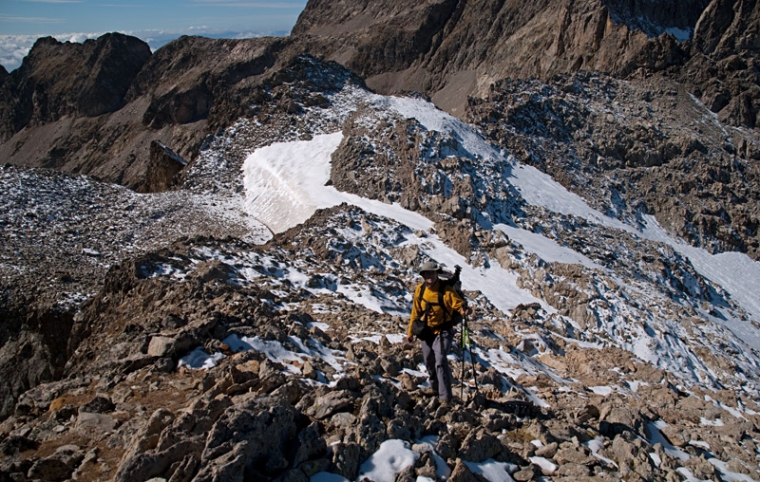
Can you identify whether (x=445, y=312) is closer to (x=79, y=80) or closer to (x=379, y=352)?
(x=379, y=352)

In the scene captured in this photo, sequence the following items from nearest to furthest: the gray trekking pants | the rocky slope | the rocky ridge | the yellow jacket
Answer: the rocky ridge → the rocky slope → the gray trekking pants → the yellow jacket

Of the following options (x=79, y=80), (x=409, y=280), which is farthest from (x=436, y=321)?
(x=79, y=80)

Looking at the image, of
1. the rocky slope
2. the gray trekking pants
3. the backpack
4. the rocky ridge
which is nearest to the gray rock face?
the rocky slope

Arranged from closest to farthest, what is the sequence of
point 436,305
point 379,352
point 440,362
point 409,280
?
1. point 440,362
2. point 436,305
3. point 379,352
4. point 409,280

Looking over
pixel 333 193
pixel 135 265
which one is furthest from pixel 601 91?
pixel 135 265

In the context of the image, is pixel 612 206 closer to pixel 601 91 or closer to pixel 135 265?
pixel 601 91

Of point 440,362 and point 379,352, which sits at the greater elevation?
point 440,362

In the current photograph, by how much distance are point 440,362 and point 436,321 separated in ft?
1.80

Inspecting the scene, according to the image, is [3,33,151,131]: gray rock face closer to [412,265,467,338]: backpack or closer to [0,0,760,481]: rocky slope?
[0,0,760,481]: rocky slope

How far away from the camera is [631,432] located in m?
6.97

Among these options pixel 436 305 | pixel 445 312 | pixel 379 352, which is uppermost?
pixel 436 305

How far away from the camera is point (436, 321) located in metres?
6.89

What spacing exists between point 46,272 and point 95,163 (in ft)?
241

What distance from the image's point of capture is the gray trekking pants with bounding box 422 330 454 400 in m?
6.65
